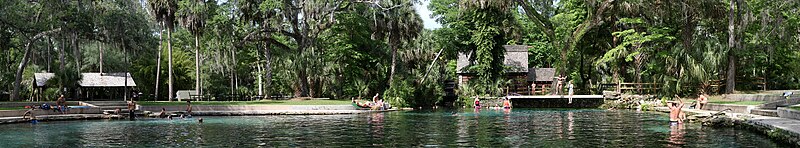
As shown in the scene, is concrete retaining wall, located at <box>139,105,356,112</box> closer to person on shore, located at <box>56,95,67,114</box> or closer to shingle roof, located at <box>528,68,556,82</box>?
person on shore, located at <box>56,95,67,114</box>

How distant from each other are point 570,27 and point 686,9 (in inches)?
515

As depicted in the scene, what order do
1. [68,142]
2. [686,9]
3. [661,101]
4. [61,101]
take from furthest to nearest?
[686,9] < [661,101] < [61,101] < [68,142]

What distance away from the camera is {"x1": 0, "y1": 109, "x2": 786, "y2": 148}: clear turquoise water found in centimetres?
2166

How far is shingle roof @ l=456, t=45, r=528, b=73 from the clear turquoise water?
102ft

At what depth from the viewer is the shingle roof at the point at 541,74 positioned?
6494 cm

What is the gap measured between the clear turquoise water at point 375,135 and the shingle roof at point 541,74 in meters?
32.9

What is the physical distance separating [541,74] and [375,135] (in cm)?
4263

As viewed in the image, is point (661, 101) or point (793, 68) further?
point (793, 68)

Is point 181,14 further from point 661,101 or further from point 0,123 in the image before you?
point 661,101

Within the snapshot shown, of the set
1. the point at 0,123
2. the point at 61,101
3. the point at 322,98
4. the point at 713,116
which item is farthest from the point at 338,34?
the point at 713,116

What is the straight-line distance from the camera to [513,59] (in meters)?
63.4

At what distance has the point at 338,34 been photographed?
5709 centimetres

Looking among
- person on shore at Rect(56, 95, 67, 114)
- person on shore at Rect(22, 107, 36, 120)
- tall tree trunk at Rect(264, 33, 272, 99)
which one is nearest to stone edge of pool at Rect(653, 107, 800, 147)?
person on shore at Rect(22, 107, 36, 120)

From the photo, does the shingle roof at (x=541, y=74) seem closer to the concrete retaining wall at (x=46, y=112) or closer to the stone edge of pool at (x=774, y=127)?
the stone edge of pool at (x=774, y=127)
